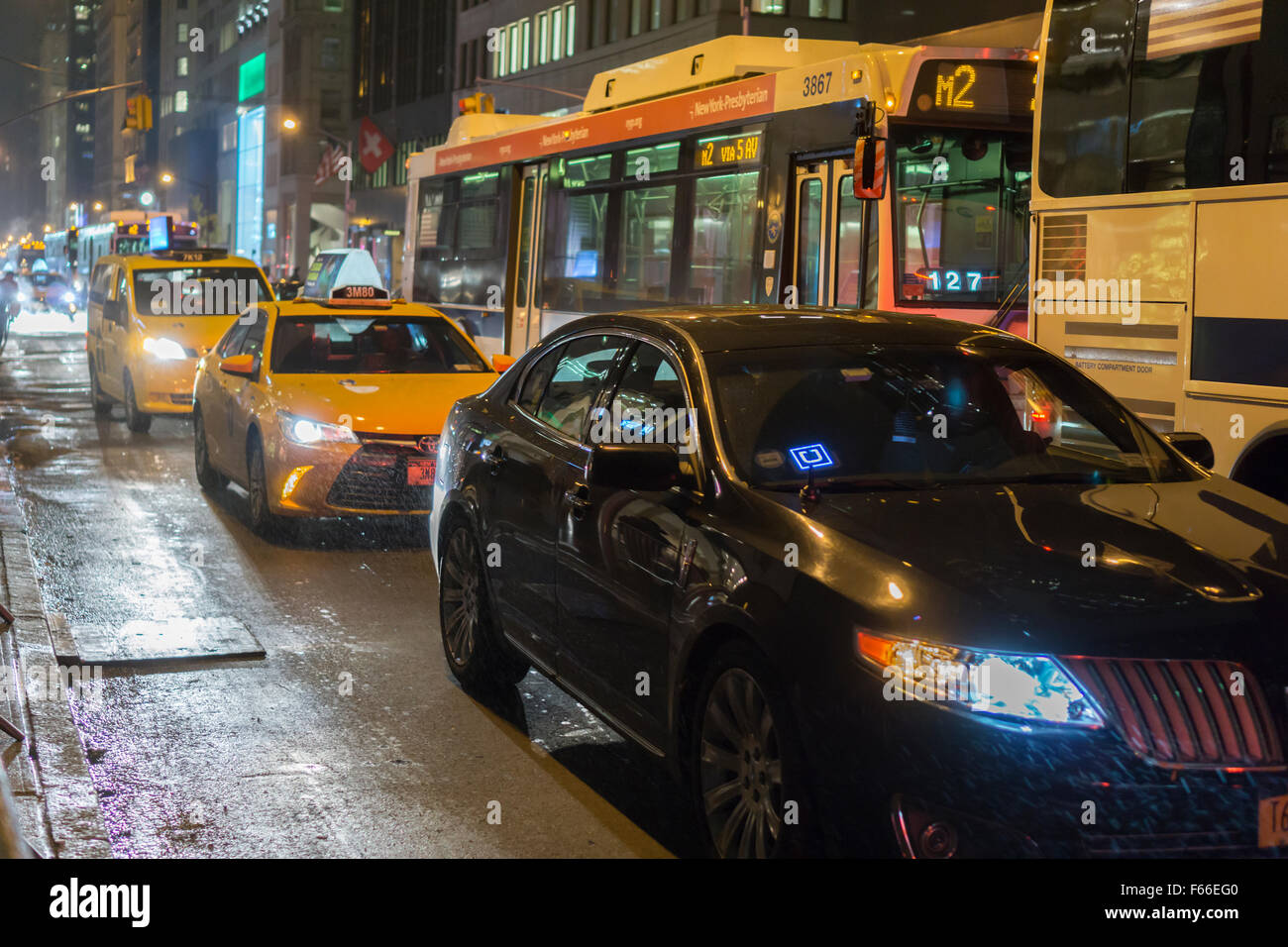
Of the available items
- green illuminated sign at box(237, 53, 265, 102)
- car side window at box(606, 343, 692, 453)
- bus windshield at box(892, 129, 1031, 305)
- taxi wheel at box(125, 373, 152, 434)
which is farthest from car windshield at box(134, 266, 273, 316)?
green illuminated sign at box(237, 53, 265, 102)

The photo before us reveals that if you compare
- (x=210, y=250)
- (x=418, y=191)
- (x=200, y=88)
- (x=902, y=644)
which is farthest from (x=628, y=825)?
(x=200, y=88)

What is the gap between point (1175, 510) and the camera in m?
4.83

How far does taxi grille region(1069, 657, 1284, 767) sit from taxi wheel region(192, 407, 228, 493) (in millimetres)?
10383

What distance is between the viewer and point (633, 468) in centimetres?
496

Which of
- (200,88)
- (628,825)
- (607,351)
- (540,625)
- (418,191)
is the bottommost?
A: (628,825)

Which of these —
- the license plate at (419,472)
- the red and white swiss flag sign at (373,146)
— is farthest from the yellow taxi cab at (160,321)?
the red and white swiss flag sign at (373,146)

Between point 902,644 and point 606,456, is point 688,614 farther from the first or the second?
point 902,644

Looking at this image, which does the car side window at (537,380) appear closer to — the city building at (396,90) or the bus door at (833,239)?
the bus door at (833,239)

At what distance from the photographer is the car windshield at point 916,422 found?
5023mm

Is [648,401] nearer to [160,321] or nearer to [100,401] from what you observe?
[160,321]

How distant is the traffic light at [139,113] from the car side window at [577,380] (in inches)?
1284

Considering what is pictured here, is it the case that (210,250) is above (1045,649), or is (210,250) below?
above
